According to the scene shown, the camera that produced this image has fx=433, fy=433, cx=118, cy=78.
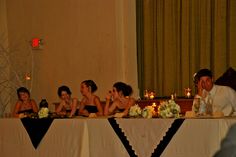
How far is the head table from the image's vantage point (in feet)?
12.4

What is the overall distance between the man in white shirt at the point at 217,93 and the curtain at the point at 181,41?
2.28 metres

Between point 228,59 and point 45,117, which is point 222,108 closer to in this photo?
point 45,117

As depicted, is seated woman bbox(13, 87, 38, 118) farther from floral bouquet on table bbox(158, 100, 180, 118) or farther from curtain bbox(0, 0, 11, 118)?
floral bouquet on table bbox(158, 100, 180, 118)

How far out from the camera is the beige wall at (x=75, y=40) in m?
7.77

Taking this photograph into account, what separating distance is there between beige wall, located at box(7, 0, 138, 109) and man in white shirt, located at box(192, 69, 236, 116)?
10.2ft

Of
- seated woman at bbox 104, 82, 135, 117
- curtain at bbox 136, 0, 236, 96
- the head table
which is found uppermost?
curtain at bbox 136, 0, 236, 96

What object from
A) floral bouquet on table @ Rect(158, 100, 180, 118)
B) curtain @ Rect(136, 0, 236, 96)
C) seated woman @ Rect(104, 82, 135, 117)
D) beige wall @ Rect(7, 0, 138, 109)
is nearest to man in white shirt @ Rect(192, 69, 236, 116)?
floral bouquet on table @ Rect(158, 100, 180, 118)

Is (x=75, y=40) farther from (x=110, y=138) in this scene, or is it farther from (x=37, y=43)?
(x=110, y=138)

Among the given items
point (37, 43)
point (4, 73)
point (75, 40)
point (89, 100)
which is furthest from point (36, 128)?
point (4, 73)

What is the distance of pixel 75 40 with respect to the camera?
8383mm

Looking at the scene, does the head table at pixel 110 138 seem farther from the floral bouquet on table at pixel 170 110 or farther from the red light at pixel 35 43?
the red light at pixel 35 43

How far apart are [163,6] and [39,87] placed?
328cm

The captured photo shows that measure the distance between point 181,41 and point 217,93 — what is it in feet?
8.88

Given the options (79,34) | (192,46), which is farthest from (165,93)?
(79,34)
